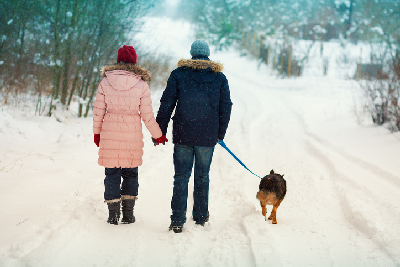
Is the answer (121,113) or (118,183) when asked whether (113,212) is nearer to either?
(118,183)

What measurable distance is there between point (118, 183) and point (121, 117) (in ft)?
2.34

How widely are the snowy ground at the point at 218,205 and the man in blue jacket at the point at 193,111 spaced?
63 cm

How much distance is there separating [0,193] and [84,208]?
3.36 feet

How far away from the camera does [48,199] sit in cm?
376

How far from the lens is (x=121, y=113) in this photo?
3.19 meters

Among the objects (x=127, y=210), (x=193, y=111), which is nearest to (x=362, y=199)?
(x=193, y=111)

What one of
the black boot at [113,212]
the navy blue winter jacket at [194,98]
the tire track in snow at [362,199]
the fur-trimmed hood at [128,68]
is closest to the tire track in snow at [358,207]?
the tire track in snow at [362,199]

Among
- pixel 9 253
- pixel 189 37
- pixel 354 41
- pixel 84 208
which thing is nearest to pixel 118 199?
pixel 84 208

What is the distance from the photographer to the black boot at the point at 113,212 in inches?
133

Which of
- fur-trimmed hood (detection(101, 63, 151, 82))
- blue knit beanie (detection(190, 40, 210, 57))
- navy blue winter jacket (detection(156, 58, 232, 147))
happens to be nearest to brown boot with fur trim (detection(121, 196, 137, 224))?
navy blue winter jacket (detection(156, 58, 232, 147))

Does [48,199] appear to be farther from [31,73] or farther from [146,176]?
[31,73]

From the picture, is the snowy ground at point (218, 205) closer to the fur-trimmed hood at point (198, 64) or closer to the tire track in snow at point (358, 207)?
the tire track in snow at point (358, 207)

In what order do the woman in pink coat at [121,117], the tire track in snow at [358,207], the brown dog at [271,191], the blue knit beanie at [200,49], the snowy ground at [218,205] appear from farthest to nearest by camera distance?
the brown dog at [271,191]
the blue knit beanie at [200,49]
the woman in pink coat at [121,117]
the tire track in snow at [358,207]
the snowy ground at [218,205]

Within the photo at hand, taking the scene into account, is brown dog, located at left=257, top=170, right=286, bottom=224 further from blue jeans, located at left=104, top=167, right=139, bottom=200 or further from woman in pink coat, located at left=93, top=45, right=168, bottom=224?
blue jeans, located at left=104, top=167, right=139, bottom=200
